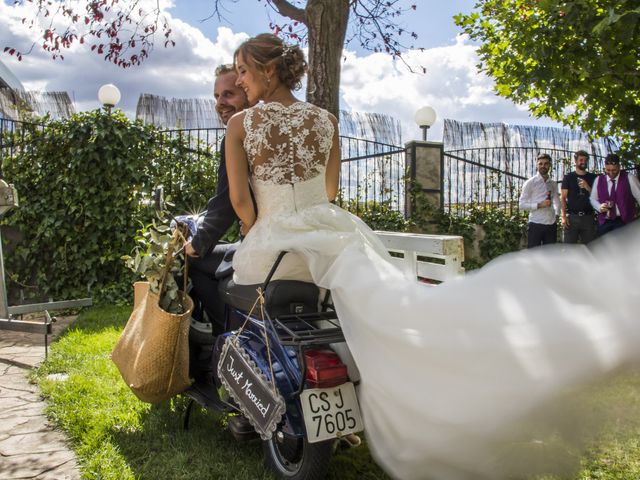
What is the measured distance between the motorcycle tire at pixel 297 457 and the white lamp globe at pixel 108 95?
7.66 meters

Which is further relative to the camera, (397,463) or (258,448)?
(258,448)

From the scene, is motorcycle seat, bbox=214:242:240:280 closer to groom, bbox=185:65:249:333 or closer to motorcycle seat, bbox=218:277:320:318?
groom, bbox=185:65:249:333

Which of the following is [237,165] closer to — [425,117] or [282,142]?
[282,142]

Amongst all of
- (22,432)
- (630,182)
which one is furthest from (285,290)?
(630,182)

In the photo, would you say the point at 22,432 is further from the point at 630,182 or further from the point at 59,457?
the point at 630,182

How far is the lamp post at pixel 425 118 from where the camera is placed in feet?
34.9

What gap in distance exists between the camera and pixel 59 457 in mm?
3125

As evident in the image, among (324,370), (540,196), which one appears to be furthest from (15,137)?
(540,196)

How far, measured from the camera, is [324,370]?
89.8 inches

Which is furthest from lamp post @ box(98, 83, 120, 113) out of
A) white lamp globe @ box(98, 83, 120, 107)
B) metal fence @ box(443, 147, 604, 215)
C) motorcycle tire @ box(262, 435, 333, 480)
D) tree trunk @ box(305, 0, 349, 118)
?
motorcycle tire @ box(262, 435, 333, 480)

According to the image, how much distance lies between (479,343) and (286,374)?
41.4 inches

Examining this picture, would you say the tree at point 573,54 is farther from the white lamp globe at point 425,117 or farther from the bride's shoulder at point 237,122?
the bride's shoulder at point 237,122

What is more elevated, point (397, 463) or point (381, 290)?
point (381, 290)

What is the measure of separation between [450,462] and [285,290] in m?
1.09
